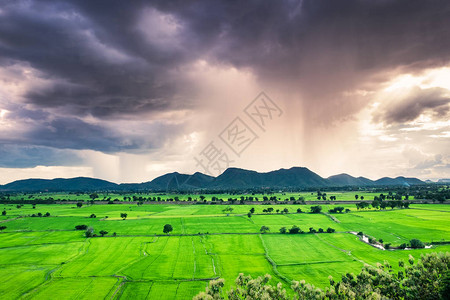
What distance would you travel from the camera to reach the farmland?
72938mm

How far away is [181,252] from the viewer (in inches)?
4006

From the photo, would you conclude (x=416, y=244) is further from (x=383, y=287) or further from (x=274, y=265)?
(x=383, y=287)

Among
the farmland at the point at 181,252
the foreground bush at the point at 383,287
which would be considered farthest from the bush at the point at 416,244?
the foreground bush at the point at 383,287

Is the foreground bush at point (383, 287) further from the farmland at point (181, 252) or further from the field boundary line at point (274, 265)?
the field boundary line at point (274, 265)

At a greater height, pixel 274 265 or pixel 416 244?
pixel 416 244

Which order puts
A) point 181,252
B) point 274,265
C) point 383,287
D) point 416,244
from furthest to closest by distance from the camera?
point 416,244, point 181,252, point 274,265, point 383,287

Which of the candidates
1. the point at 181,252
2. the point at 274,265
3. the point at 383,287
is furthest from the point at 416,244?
the point at 181,252

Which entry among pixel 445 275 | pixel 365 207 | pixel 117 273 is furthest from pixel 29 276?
pixel 365 207

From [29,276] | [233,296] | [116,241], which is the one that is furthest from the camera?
[116,241]

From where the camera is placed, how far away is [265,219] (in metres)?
168

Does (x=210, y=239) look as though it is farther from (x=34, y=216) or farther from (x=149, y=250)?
(x=34, y=216)

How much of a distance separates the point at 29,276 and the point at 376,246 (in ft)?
405

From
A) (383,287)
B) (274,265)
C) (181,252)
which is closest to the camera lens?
(383,287)

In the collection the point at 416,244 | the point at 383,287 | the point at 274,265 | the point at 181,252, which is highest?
the point at 383,287
